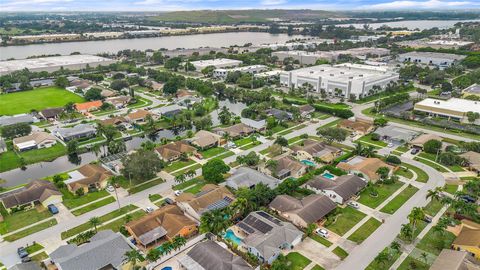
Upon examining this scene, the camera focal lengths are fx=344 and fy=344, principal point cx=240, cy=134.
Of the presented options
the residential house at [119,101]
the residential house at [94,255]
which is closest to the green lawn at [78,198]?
the residential house at [94,255]

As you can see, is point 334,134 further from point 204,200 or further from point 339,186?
point 204,200

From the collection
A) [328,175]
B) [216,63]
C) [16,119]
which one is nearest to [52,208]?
[328,175]

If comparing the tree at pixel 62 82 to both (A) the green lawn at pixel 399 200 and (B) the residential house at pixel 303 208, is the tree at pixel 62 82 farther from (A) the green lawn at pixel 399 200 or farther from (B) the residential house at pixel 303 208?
(A) the green lawn at pixel 399 200

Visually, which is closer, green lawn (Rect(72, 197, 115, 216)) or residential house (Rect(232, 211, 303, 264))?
residential house (Rect(232, 211, 303, 264))

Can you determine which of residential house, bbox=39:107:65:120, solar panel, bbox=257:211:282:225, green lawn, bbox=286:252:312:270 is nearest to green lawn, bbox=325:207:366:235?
solar panel, bbox=257:211:282:225

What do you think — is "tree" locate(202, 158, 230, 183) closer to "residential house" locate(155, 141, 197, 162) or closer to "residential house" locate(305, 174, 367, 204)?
"residential house" locate(155, 141, 197, 162)

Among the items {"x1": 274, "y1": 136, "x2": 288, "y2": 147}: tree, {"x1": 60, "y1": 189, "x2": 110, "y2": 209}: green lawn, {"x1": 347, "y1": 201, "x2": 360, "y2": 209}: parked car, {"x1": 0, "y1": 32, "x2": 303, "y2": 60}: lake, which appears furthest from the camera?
{"x1": 0, "y1": 32, "x2": 303, "y2": 60}: lake
